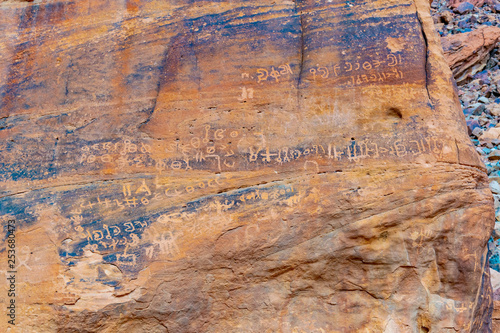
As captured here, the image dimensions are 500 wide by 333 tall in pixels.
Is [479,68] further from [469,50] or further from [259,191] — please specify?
[259,191]

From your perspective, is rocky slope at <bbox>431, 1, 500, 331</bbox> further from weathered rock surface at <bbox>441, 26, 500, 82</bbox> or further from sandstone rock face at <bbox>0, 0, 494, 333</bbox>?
sandstone rock face at <bbox>0, 0, 494, 333</bbox>

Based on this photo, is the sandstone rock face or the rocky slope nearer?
the sandstone rock face

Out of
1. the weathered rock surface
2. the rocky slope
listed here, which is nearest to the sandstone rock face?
the rocky slope

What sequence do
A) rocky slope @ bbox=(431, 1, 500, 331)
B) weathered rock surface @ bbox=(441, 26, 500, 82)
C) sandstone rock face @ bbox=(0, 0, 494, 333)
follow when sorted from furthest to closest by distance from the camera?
1. weathered rock surface @ bbox=(441, 26, 500, 82)
2. rocky slope @ bbox=(431, 1, 500, 331)
3. sandstone rock face @ bbox=(0, 0, 494, 333)

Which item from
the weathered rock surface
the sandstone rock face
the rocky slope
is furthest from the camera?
the weathered rock surface

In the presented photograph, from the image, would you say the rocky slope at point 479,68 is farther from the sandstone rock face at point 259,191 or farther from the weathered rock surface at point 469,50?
the sandstone rock face at point 259,191

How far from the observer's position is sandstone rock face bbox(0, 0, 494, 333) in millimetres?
2904

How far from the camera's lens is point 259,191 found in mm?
3000

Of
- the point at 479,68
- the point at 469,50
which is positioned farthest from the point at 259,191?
the point at 479,68

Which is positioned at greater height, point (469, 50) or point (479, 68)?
point (469, 50)

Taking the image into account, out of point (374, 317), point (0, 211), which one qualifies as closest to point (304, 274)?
point (374, 317)

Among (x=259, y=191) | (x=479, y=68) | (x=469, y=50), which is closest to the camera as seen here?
(x=259, y=191)

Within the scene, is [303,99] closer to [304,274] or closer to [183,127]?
[183,127]

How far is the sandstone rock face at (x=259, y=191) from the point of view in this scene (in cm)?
290
